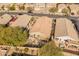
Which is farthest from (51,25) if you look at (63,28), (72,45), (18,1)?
(18,1)

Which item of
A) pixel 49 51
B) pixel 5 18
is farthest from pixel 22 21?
pixel 49 51

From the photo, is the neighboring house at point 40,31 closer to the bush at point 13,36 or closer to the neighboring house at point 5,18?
the bush at point 13,36

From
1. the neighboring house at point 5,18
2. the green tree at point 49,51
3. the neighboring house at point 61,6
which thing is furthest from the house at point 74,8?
the neighboring house at point 5,18

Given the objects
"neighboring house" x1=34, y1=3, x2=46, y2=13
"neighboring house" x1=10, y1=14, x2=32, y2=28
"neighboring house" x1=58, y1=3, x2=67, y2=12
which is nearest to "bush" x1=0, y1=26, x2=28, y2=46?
"neighboring house" x1=10, y1=14, x2=32, y2=28

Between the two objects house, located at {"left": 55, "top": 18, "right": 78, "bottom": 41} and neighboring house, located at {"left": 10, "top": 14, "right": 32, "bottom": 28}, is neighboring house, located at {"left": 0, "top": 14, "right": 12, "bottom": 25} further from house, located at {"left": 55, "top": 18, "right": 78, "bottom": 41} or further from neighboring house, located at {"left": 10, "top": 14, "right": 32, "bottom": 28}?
house, located at {"left": 55, "top": 18, "right": 78, "bottom": 41}

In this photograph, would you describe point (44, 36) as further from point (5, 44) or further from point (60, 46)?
point (5, 44)

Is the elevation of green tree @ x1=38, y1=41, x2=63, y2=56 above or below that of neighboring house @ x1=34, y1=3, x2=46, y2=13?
below
